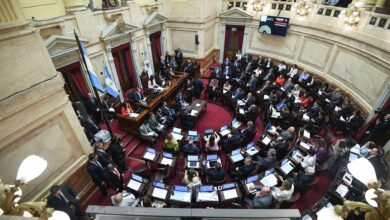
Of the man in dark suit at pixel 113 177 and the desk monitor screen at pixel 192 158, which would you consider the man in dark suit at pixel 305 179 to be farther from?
the man in dark suit at pixel 113 177

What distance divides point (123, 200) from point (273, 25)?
466 inches

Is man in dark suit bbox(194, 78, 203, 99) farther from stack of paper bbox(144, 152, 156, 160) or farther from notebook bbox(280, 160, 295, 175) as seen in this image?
notebook bbox(280, 160, 295, 175)

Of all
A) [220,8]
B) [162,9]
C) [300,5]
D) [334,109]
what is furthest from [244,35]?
[334,109]

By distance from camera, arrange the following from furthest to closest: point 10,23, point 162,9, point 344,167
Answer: point 162,9, point 344,167, point 10,23

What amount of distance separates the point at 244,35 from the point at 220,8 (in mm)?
2334

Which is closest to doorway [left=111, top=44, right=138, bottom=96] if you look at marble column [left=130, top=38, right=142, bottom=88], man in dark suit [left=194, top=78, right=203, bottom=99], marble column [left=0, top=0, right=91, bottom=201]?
marble column [left=130, top=38, right=142, bottom=88]

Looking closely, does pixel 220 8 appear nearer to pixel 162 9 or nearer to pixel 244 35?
pixel 244 35

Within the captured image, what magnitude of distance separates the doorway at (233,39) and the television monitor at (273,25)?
57.3 inches

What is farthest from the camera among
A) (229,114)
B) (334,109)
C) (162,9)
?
(162,9)

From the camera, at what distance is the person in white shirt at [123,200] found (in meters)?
4.76

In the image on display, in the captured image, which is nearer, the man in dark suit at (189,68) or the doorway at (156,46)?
the doorway at (156,46)

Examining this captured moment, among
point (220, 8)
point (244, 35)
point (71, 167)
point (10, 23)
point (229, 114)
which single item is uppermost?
point (10, 23)

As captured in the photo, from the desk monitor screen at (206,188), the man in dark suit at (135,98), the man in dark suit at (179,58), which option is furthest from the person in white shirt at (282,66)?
the desk monitor screen at (206,188)

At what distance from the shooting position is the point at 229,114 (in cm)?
996
